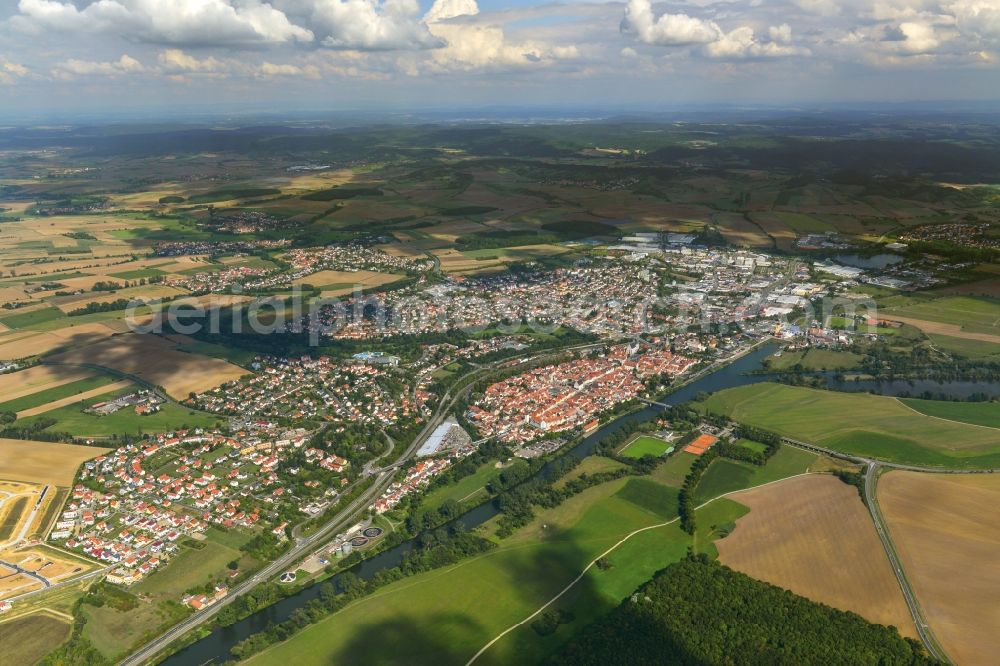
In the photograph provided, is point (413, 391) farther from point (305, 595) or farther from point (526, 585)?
point (526, 585)

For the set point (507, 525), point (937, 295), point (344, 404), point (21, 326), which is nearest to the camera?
point (507, 525)

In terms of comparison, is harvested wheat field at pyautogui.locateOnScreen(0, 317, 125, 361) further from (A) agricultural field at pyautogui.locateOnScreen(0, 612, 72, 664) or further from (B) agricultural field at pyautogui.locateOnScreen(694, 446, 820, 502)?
(B) agricultural field at pyautogui.locateOnScreen(694, 446, 820, 502)

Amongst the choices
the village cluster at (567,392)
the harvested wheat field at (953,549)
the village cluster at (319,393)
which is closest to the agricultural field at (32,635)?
the village cluster at (319,393)

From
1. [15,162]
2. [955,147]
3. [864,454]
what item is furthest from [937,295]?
[15,162]

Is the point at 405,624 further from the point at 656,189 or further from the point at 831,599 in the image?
the point at 656,189

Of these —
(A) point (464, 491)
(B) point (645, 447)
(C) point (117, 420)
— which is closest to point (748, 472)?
(B) point (645, 447)

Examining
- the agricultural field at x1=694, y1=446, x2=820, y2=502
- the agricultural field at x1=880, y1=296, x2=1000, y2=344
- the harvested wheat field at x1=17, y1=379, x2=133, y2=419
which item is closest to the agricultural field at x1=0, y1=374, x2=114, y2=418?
the harvested wheat field at x1=17, y1=379, x2=133, y2=419
